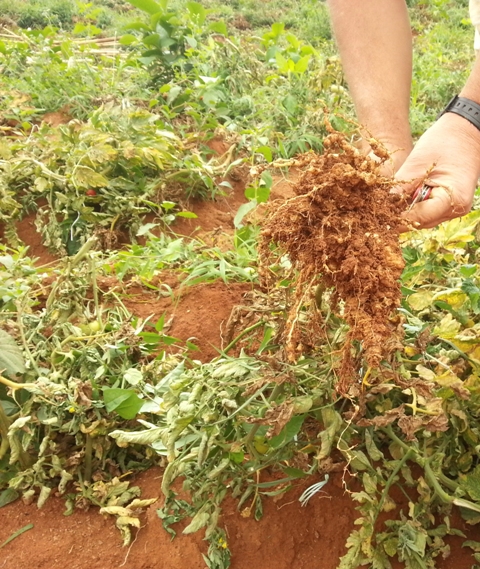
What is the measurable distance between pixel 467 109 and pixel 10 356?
1438 mm

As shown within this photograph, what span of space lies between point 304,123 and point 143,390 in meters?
2.54

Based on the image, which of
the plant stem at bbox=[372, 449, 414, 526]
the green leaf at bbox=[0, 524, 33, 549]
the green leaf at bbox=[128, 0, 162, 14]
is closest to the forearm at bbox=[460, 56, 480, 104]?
the plant stem at bbox=[372, 449, 414, 526]

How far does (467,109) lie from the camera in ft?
4.87

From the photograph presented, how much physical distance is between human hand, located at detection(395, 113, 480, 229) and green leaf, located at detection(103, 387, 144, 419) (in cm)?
83

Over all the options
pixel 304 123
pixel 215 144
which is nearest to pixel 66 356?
pixel 215 144

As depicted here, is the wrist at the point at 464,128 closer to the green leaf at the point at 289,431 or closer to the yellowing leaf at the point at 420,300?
the yellowing leaf at the point at 420,300

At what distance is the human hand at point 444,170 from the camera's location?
132 cm

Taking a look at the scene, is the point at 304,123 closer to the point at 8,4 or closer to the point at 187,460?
the point at 187,460

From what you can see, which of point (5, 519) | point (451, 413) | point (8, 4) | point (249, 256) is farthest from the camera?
point (8, 4)

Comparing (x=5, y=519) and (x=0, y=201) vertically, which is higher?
(x=0, y=201)

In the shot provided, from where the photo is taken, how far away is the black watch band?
58.1 inches

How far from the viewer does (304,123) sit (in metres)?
3.58

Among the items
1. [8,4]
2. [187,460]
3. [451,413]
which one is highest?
[451,413]

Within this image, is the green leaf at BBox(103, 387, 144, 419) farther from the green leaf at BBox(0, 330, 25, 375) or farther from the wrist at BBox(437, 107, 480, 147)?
the wrist at BBox(437, 107, 480, 147)
